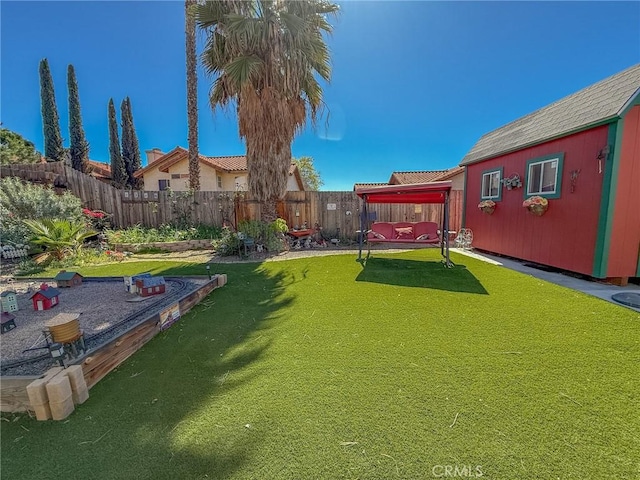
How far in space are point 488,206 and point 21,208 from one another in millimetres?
12364

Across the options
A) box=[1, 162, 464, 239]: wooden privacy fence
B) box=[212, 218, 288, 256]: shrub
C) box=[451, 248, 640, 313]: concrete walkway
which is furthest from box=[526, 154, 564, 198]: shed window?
box=[212, 218, 288, 256]: shrub

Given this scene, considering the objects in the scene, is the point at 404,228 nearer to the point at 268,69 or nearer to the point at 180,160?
the point at 268,69

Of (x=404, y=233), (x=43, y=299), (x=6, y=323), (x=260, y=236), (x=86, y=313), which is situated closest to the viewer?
(x=6, y=323)

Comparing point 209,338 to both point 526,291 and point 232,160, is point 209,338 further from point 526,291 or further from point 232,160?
point 232,160

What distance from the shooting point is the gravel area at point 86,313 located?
229 centimetres

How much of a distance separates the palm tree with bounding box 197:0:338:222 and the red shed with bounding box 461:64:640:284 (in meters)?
5.57

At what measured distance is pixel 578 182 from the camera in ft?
15.8

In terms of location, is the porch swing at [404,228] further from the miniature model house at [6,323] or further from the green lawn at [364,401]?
the miniature model house at [6,323]

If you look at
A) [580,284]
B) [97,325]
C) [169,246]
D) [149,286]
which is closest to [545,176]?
[580,284]

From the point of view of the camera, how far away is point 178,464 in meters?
1.36

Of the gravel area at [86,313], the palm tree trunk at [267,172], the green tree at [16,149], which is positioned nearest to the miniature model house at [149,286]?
the gravel area at [86,313]

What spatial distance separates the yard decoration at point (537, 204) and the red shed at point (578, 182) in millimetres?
98

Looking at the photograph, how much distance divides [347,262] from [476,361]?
4168 mm

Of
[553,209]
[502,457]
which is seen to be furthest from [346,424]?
[553,209]
